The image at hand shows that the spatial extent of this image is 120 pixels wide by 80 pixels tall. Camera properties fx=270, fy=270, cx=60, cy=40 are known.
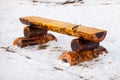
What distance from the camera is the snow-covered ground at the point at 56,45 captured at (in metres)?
5.03

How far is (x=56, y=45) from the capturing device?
6.91 m

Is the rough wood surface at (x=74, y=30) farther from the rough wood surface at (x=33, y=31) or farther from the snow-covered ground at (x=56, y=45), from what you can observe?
the snow-covered ground at (x=56, y=45)

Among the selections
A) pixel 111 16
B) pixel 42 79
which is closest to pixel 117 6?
pixel 111 16

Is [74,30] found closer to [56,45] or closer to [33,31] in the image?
[56,45]

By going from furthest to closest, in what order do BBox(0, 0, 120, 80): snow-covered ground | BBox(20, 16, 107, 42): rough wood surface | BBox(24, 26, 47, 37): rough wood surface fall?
BBox(24, 26, 47, 37): rough wood surface → BBox(20, 16, 107, 42): rough wood surface → BBox(0, 0, 120, 80): snow-covered ground

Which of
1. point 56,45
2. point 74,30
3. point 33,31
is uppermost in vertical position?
point 74,30

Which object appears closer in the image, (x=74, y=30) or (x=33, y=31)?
(x=74, y=30)

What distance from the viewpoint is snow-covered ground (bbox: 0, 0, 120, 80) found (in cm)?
503

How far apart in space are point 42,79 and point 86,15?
4.24m

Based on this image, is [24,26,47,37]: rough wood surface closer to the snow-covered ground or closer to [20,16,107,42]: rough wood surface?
[20,16,107,42]: rough wood surface

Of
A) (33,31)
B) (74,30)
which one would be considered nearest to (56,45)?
(33,31)

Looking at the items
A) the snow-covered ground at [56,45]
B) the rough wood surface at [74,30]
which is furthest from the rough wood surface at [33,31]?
the snow-covered ground at [56,45]

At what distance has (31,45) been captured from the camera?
22.6 ft

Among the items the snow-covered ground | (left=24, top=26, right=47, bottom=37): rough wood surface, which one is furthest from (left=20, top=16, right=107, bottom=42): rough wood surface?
the snow-covered ground
